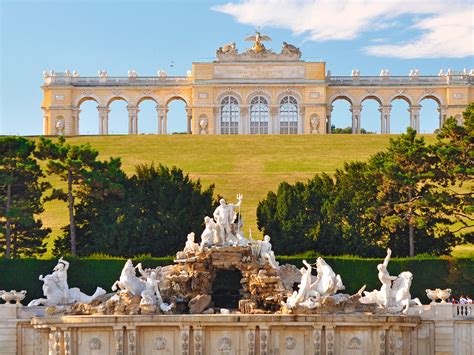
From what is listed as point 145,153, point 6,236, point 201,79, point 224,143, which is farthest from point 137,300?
point 201,79

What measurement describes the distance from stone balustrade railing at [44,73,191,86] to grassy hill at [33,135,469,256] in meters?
17.4

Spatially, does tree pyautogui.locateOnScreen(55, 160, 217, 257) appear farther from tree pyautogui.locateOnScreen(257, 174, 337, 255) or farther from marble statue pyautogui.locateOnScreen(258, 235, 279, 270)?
marble statue pyautogui.locateOnScreen(258, 235, 279, 270)

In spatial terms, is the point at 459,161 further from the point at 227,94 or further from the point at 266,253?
the point at 227,94

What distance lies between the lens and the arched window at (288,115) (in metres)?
85.4

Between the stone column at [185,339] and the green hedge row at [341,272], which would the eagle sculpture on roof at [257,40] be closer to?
the green hedge row at [341,272]

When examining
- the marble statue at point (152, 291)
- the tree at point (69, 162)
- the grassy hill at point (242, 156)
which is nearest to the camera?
the marble statue at point (152, 291)

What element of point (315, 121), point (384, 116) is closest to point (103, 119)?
point (315, 121)

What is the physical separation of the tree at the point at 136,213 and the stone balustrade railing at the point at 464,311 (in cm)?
1454

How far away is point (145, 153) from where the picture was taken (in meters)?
64.7

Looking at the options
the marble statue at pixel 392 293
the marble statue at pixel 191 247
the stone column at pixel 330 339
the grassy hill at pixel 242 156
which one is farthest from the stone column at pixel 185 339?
the grassy hill at pixel 242 156

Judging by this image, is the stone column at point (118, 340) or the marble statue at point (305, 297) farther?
the marble statue at point (305, 297)

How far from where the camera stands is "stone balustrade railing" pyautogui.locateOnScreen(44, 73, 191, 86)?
8838 cm

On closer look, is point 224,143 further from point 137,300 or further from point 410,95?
point 137,300

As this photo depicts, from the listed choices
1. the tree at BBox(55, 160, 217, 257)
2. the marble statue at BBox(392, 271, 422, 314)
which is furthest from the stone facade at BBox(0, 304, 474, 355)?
the tree at BBox(55, 160, 217, 257)
